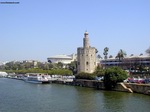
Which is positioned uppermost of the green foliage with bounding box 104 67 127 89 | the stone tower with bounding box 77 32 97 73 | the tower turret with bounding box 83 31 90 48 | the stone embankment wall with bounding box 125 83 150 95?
the tower turret with bounding box 83 31 90 48

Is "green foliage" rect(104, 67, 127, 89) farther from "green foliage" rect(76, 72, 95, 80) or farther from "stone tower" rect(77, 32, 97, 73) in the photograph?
"stone tower" rect(77, 32, 97, 73)

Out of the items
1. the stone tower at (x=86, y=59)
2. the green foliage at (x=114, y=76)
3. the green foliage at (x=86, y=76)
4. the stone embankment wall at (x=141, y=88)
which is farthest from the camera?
the stone tower at (x=86, y=59)

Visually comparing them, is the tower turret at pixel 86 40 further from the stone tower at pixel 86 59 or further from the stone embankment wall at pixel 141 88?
the stone embankment wall at pixel 141 88

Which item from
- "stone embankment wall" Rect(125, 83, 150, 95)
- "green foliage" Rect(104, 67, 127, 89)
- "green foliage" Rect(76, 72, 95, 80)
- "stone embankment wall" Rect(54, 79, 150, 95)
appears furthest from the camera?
"green foliage" Rect(76, 72, 95, 80)

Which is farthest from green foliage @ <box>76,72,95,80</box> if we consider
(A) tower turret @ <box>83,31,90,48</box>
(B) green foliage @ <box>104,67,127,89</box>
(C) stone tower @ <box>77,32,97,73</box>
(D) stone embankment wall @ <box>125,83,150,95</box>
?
(D) stone embankment wall @ <box>125,83,150,95</box>

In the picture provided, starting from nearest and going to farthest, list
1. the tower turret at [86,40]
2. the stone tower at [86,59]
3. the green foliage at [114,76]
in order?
1. the green foliage at [114,76]
2. the stone tower at [86,59]
3. the tower turret at [86,40]

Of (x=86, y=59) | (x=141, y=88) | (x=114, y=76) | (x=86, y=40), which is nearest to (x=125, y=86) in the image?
(x=114, y=76)

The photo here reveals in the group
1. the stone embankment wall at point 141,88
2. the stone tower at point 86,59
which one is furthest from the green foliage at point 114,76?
the stone tower at point 86,59

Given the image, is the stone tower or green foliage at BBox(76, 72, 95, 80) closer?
green foliage at BBox(76, 72, 95, 80)

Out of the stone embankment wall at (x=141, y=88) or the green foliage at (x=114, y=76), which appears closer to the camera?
the stone embankment wall at (x=141, y=88)

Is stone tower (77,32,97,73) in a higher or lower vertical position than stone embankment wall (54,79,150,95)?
higher

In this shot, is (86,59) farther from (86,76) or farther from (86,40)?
(86,76)

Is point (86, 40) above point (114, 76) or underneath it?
above

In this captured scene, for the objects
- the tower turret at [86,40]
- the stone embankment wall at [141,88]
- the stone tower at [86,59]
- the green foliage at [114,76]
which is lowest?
the stone embankment wall at [141,88]
